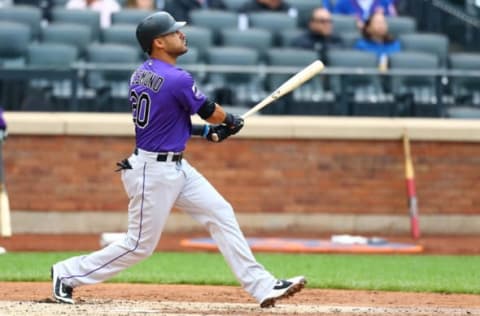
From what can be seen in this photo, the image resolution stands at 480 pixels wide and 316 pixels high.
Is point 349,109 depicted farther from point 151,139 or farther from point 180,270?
point 151,139

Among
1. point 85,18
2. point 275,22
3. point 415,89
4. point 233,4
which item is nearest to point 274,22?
point 275,22

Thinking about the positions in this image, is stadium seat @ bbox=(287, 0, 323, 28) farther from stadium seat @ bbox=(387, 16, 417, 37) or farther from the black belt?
the black belt

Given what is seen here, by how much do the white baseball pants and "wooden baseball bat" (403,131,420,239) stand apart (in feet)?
22.6

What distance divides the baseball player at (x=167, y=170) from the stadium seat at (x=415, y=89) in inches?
281

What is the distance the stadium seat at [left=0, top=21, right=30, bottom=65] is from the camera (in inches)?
623

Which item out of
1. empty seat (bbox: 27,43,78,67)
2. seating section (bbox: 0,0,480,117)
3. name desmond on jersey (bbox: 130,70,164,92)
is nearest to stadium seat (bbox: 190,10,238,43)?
seating section (bbox: 0,0,480,117)

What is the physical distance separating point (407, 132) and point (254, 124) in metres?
1.79

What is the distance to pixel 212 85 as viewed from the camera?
15.5 metres

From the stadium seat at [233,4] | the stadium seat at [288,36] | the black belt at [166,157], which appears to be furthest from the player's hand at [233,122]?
the stadium seat at [233,4]

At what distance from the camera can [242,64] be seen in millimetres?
16188

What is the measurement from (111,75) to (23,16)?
1.94m

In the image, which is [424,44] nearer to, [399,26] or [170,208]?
[399,26]

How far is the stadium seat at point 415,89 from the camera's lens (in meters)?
15.9

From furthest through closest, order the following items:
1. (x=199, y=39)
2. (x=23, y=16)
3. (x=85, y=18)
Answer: (x=85, y=18) < (x=23, y=16) < (x=199, y=39)
